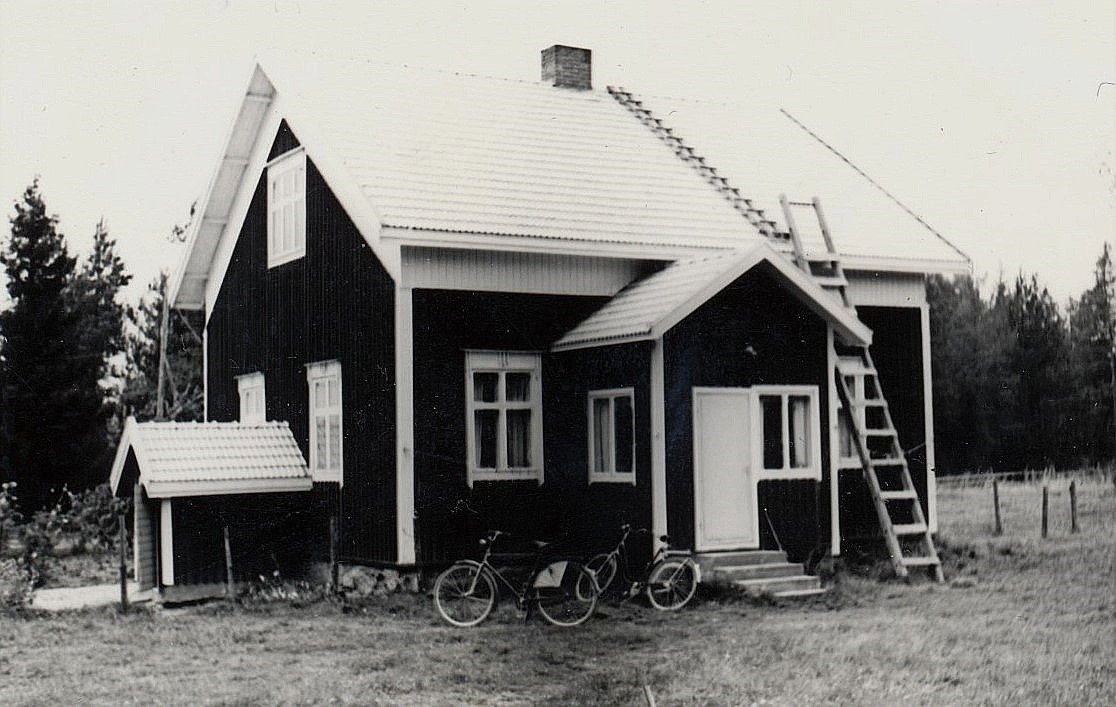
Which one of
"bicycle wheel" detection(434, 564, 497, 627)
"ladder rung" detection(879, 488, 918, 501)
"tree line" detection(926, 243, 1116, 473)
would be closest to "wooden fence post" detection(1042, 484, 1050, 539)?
"tree line" detection(926, 243, 1116, 473)

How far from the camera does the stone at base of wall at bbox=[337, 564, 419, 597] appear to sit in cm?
1494

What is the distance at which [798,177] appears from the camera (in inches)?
716

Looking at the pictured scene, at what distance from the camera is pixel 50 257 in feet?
36.2


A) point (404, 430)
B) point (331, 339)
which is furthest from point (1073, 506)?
point (331, 339)

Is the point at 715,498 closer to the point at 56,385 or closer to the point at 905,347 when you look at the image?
the point at 905,347

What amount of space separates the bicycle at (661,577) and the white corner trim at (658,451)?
0.29m

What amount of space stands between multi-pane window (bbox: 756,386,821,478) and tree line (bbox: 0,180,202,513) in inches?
273

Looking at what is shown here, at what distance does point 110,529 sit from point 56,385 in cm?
945

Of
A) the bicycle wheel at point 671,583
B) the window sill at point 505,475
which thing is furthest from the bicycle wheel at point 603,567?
the window sill at point 505,475

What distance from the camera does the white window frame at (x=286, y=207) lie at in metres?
17.0

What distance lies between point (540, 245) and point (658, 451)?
8.41ft

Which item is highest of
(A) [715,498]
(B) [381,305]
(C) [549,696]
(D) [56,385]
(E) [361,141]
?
(E) [361,141]

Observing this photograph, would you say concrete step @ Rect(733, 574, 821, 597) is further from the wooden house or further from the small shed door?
the small shed door

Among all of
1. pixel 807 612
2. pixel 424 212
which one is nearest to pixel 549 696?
pixel 807 612
